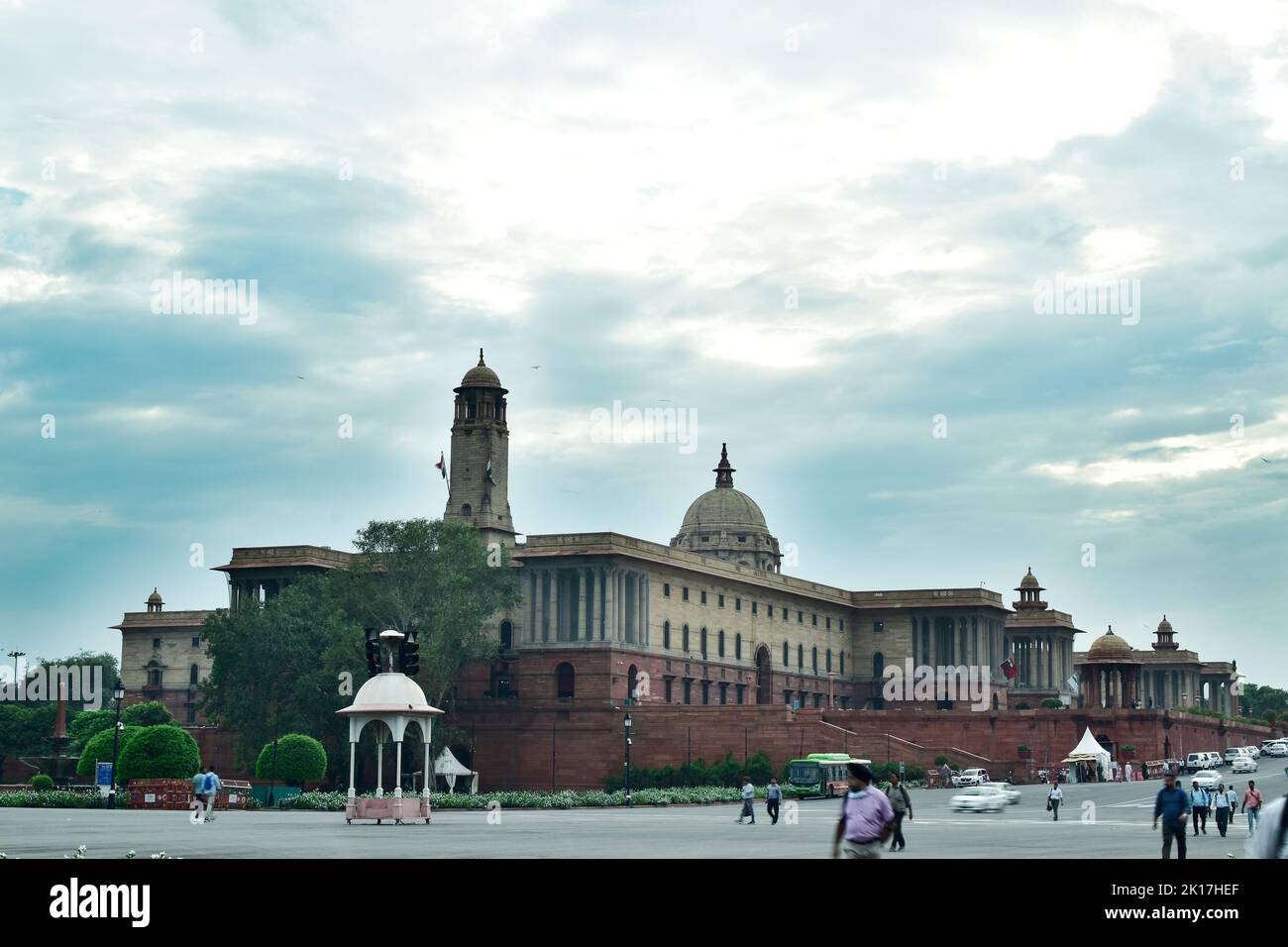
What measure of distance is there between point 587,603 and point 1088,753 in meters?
32.6

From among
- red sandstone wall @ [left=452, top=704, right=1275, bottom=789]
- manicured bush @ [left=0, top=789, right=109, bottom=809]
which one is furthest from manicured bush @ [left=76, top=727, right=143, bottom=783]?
red sandstone wall @ [left=452, top=704, right=1275, bottom=789]

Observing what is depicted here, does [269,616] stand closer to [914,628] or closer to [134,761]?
[134,761]

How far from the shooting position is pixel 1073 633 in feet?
537

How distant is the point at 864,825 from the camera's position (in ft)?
56.3

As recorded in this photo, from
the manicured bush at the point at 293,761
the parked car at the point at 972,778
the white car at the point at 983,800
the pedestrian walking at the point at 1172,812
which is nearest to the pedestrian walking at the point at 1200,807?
the white car at the point at 983,800

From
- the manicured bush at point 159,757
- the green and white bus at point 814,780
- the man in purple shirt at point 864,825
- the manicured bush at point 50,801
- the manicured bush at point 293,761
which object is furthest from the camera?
the manicured bush at point 293,761

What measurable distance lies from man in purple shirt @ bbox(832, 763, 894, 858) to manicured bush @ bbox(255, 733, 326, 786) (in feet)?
221

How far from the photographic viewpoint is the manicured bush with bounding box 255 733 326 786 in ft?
269

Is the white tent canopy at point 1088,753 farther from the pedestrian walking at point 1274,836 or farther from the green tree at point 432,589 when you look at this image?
the pedestrian walking at point 1274,836

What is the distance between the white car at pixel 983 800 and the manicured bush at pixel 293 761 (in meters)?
35.1

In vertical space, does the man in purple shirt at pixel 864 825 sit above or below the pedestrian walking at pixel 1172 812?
above

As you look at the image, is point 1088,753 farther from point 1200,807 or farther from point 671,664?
point 1200,807

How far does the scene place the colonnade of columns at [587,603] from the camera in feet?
350
